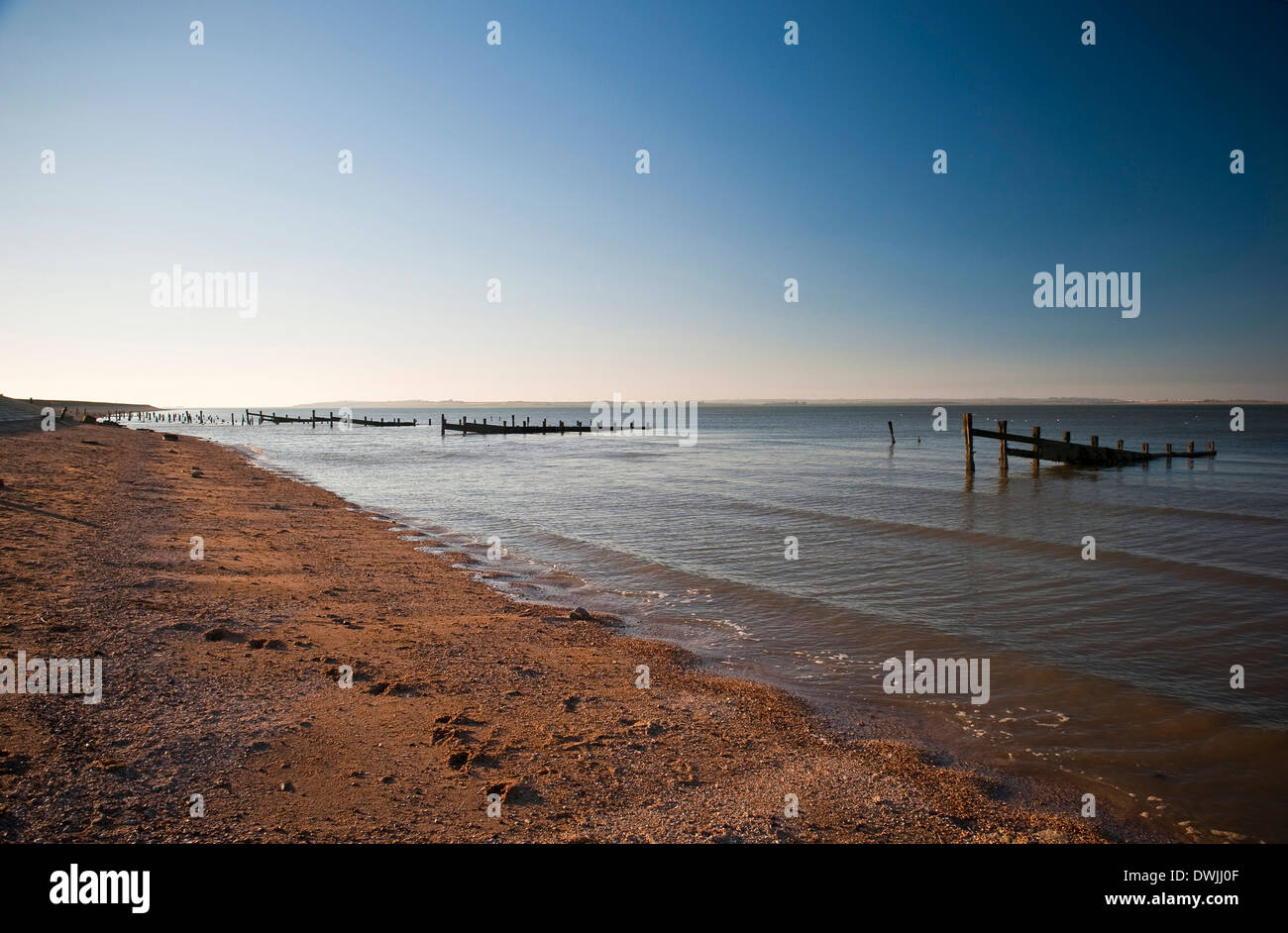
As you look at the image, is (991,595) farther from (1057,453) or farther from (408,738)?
(1057,453)

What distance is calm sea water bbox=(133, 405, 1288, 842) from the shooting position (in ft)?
21.2

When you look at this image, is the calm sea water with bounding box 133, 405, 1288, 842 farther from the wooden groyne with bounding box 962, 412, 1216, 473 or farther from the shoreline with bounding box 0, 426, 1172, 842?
the wooden groyne with bounding box 962, 412, 1216, 473

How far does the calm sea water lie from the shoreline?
1.03 meters

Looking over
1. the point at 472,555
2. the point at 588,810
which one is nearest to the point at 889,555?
the point at 472,555

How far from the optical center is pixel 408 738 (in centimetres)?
559

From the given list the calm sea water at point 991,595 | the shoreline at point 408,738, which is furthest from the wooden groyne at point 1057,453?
the shoreline at point 408,738

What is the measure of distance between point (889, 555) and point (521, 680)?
36.7ft

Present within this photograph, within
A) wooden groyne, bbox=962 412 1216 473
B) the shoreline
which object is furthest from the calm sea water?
wooden groyne, bbox=962 412 1216 473

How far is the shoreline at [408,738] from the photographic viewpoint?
4312mm

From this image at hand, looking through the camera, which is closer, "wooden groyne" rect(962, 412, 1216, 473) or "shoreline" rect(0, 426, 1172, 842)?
"shoreline" rect(0, 426, 1172, 842)

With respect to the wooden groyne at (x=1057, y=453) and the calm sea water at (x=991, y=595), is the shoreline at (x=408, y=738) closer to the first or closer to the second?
the calm sea water at (x=991, y=595)

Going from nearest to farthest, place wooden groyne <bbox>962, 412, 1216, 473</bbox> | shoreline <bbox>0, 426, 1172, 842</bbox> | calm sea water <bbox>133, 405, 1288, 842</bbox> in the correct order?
shoreline <bbox>0, 426, 1172, 842</bbox> → calm sea water <bbox>133, 405, 1288, 842</bbox> → wooden groyne <bbox>962, 412, 1216, 473</bbox>

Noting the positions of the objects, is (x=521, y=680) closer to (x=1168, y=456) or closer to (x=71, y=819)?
(x=71, y=819)
